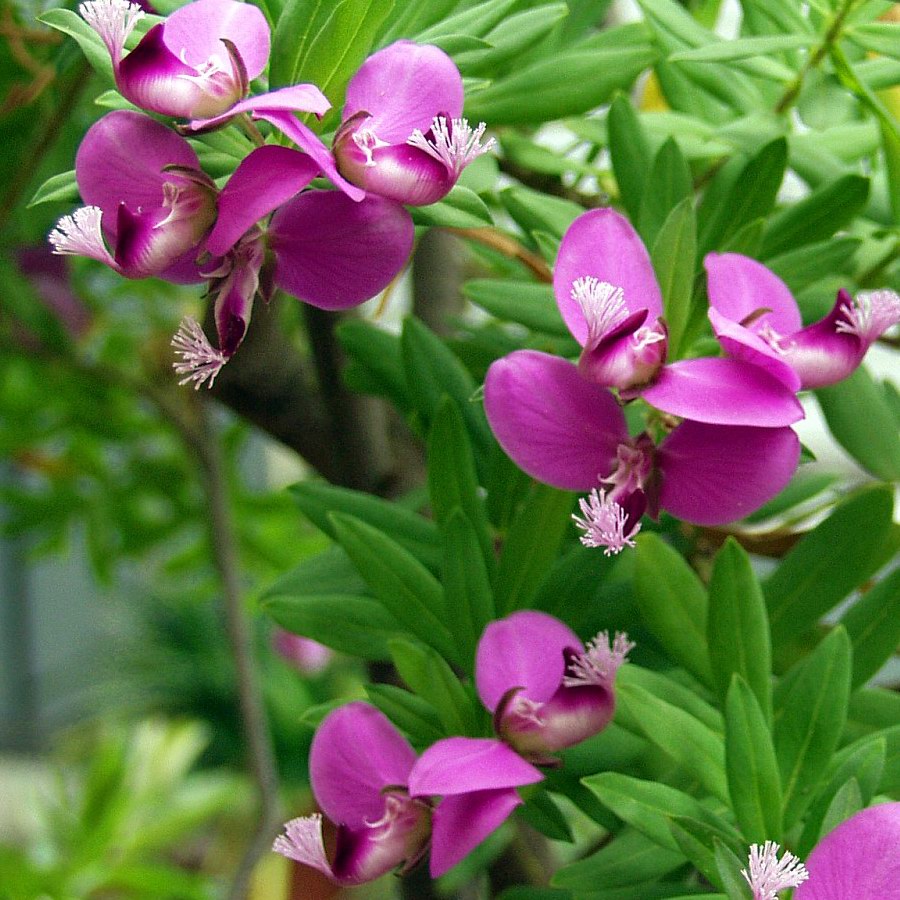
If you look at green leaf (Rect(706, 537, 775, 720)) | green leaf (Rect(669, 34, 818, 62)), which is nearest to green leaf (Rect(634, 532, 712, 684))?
green leaf (Rect(706, 537, 775, 720))

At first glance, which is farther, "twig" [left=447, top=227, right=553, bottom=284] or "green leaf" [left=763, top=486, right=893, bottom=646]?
"twig" [left=447, top=227, right=553, bottom=284]

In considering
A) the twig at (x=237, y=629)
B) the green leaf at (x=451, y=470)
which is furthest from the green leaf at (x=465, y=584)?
the twig at (x=237, y=629)

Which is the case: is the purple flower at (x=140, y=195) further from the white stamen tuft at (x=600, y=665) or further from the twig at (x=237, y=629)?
the twig at (x=237, y=629)

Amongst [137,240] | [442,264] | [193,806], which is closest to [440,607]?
[137,240]

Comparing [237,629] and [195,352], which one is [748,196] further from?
[237,629]

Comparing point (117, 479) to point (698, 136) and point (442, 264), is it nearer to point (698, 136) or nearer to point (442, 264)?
point (442, 264)

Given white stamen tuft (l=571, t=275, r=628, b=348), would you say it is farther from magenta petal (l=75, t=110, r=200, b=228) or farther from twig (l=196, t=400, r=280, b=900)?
twig (l=196, t=400, r=280, b=900)
